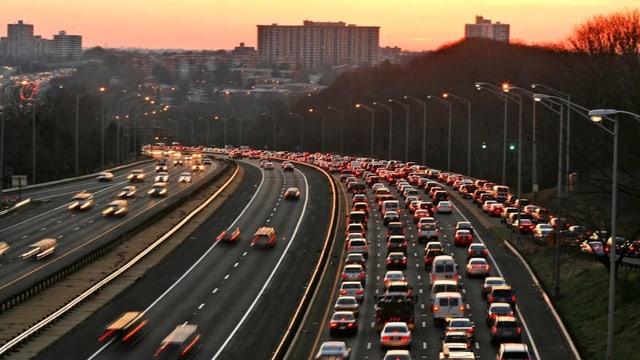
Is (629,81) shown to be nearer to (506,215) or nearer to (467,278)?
(506,215)

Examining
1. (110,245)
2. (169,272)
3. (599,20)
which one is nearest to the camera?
(169,272)

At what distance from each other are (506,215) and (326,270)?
1951cm

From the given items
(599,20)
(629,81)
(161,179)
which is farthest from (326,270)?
(599,20)

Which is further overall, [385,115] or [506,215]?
[385,115]

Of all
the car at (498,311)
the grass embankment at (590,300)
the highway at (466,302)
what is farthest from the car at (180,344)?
the grass embankment at (590,300)

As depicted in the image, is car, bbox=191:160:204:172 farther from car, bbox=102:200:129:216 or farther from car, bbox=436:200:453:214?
car, bbox=436:200:453:214

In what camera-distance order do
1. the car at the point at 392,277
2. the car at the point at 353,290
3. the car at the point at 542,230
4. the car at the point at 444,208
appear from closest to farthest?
1. the car at the point at 353,290
2. the car at the point at 392,277
3. the car at the point at 542,230
4. the car at the point at 444,208

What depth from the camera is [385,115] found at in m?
189

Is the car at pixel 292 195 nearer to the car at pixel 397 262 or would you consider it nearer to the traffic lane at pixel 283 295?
the traffic lane at pixel 283 295

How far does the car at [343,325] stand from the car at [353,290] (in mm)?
6172

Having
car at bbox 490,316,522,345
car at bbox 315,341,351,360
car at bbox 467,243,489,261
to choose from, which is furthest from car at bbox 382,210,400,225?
car at bbox 315,341,351,360

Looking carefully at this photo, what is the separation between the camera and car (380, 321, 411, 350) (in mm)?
37156

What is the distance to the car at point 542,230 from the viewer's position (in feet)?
199

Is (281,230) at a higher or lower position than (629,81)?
lower
